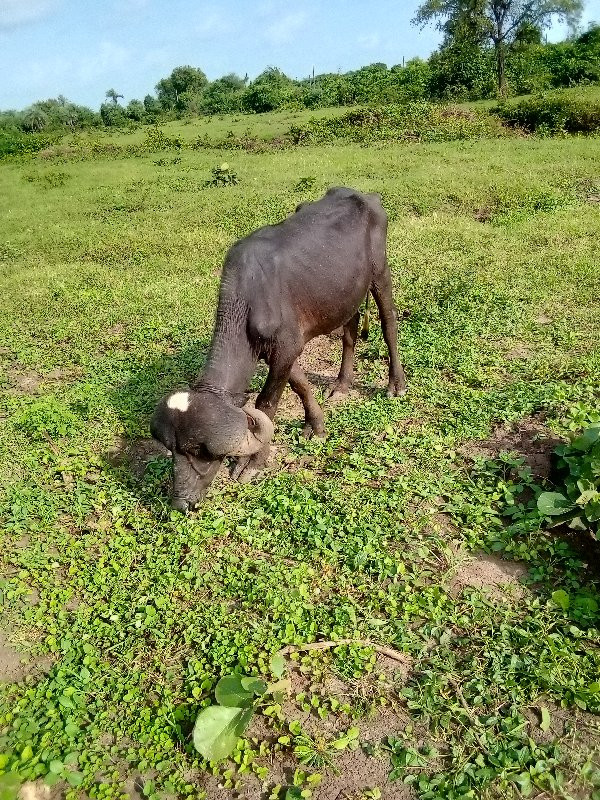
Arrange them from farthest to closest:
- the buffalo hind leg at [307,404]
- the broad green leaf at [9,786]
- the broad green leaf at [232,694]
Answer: the buffalo hind leg at [307,404], the broad green leaf at [232,694], the broad green leaf at [9,786]

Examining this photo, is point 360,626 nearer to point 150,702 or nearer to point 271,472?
point 150,702

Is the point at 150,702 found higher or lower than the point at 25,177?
lower

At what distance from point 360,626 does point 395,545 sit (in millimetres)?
718

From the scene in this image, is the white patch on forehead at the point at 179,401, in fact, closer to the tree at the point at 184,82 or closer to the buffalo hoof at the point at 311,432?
the buffalo hoof at the point at 311,432

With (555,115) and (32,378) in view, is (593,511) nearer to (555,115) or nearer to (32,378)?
(32,378)

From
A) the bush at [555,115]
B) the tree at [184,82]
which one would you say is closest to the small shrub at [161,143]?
the bush at [555,115]

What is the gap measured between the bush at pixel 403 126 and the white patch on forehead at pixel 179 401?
57.8 feet

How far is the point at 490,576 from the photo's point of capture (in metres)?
3.87

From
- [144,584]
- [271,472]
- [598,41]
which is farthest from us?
[598,41]

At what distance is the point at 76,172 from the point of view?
1967 cm

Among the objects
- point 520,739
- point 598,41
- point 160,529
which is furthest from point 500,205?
point 598,41

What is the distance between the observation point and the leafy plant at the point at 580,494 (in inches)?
153

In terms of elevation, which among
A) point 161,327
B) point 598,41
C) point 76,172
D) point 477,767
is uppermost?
point 598,41

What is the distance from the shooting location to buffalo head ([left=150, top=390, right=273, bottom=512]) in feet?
13.4
